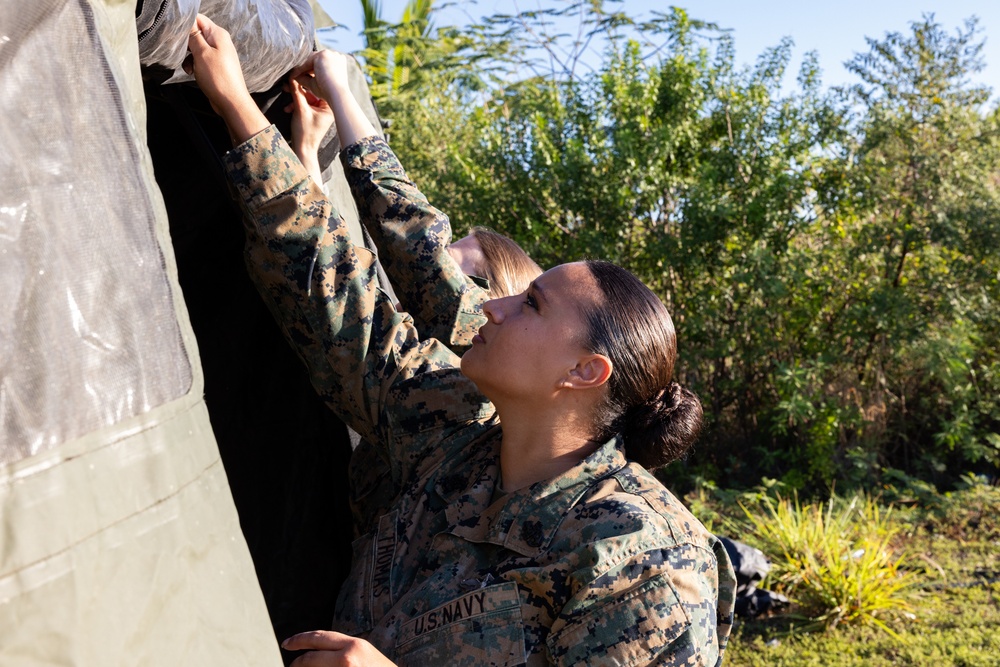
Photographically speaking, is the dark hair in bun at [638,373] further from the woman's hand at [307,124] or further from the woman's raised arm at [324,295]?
the woman's hand at [307,124]

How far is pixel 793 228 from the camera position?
659 cm

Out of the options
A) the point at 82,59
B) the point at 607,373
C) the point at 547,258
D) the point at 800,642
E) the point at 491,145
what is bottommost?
the point at 800,642

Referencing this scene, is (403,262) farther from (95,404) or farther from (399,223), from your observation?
(95,404)

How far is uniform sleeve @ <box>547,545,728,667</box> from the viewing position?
158 centimetres

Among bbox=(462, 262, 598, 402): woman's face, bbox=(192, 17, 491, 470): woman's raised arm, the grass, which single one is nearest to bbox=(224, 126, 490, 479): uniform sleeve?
bbox=(192, 17, 491, 470): woman's raised arm

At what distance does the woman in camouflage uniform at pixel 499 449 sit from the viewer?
1639 mm

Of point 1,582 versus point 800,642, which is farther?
point 800,642

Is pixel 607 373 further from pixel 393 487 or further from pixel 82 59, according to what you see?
pixel 82 59

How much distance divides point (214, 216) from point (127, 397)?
1.43m

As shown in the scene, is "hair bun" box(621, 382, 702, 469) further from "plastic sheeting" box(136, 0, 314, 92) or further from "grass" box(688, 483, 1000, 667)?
"grass" box(688, 483, 1000, 667)

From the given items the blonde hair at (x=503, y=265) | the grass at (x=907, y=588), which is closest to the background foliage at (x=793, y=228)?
the grass at (x=907, y=588)

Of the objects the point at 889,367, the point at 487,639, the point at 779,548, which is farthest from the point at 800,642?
the point at 487,639

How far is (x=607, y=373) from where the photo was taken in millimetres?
1979

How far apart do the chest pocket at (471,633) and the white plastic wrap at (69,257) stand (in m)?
0.83
